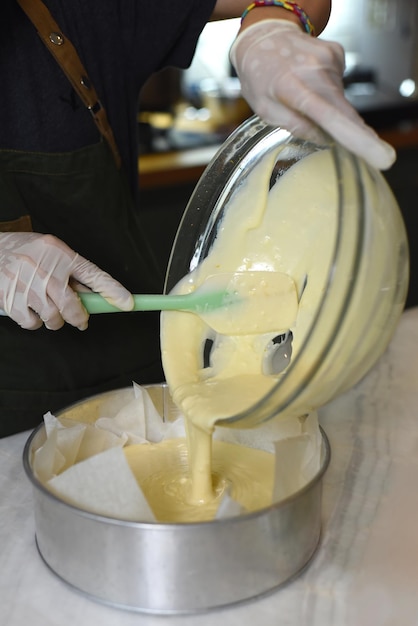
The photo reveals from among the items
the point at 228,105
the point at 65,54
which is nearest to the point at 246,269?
the point at 65,54

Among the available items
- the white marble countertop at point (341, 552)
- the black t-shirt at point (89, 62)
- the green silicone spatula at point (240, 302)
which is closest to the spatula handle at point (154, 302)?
the green silicone spatula at point (240, 302)

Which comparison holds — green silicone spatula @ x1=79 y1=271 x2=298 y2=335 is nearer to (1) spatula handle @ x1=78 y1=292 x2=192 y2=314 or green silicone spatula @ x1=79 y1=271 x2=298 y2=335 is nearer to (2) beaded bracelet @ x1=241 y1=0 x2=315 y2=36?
(1) spatula handle @ x1=78 y1=292 x2=192 y2=314

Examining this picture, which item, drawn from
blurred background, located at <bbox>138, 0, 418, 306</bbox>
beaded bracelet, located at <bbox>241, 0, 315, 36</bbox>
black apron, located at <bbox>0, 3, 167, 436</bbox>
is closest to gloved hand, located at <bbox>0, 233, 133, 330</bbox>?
black apron, located at <bbox>0, 3, 167, 436</bbox>

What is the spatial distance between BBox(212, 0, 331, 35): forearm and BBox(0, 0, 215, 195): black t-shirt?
0.09 ft

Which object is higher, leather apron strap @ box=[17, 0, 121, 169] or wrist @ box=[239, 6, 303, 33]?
wrist @ box=[239, 6, 303, 33]

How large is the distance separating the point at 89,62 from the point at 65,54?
9cm

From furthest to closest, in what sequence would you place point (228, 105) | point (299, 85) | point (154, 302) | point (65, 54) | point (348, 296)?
point (228, 105) < point (65, 54) < point (154, 302) < point (299, 85) < point (348, 296)

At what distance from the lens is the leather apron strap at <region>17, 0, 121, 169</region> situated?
1.15 metres

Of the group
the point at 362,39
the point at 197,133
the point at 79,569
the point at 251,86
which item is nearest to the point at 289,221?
the point at 251,86

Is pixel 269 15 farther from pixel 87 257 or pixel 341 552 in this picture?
pixel 341 552

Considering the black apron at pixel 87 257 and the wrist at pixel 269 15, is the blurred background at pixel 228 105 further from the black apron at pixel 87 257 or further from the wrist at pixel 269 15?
the wrist at pixel 269 15

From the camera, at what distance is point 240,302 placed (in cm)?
91

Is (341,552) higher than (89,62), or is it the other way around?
(89,62)

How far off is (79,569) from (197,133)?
236cm
